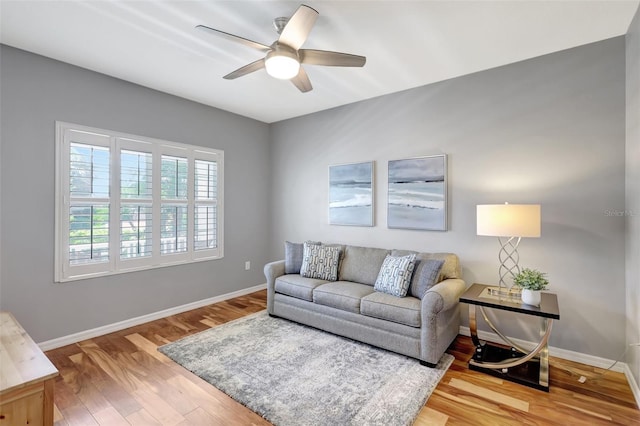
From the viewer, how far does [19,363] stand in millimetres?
1699

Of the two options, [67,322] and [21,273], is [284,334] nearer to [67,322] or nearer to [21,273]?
[67,322]

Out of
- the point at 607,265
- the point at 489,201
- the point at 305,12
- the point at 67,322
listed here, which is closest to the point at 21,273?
the point at 67,322

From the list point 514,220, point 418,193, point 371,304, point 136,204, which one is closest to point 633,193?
point 514,220

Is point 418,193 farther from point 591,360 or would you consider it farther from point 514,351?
point 591,360

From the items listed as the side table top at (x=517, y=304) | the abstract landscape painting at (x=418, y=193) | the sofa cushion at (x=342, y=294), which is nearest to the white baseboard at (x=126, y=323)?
the sofa cushion at (x=342, y=294)

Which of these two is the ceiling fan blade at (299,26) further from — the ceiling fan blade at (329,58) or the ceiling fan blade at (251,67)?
the ceiling fan blade at (251,67)

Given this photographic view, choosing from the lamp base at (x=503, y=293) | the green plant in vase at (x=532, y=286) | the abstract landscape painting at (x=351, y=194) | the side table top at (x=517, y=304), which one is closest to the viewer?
the side table top at (x=517, y=304)

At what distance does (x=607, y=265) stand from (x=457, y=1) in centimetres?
240

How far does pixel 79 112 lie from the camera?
3000 mm

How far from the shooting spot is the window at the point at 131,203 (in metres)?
2.94

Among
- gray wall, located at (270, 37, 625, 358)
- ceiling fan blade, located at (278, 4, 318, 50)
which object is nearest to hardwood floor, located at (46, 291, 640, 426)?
gray wall, located at (270, 37, 625, 358)

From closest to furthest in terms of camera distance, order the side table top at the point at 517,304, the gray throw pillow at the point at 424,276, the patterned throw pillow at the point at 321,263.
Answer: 1. the side table top at the point at 517,304
2. the gray throw pillow at the point at 424,276
3. the patterned throw pillow at the point at 321,263

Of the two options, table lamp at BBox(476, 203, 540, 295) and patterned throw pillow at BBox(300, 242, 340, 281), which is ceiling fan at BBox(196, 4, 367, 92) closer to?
table lamp at BBox(476, 203, 540, 295)

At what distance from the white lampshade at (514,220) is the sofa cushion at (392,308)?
2.91ft
